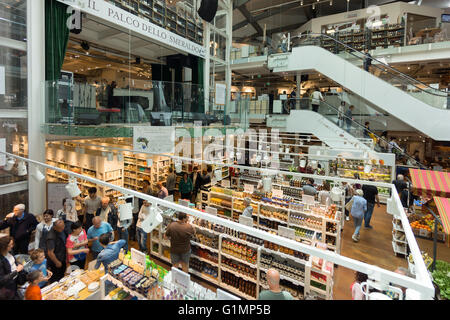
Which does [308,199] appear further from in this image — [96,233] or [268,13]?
[268,13]

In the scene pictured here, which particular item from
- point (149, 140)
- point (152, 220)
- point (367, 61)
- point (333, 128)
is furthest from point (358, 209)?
point (367, 61)

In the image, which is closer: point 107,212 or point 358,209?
point 107,212

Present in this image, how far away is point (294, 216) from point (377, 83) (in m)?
7.59

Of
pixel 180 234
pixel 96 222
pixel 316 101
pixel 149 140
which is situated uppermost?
pixel 316 101

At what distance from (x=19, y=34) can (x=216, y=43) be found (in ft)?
31.4

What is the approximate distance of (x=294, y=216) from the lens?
5.58 metres

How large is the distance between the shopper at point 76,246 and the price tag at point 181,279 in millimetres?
2069

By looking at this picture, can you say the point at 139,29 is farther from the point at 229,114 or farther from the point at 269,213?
the point at 269,213

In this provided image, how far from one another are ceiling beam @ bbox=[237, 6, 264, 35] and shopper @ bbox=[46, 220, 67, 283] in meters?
16.8

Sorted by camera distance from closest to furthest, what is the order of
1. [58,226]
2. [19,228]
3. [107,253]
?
[107,253] → [58,226] → [19,228]

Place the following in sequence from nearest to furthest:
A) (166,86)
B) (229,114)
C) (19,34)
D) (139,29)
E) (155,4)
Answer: (19,34), (166,86), (139,29), (155,4), (229,114)

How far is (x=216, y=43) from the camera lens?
13492 millimetres

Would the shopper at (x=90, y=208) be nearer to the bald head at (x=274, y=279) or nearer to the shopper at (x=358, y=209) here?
the bald head at (x=274, y=279)

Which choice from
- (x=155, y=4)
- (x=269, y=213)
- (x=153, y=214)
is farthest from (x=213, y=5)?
(x=153, y=214)
